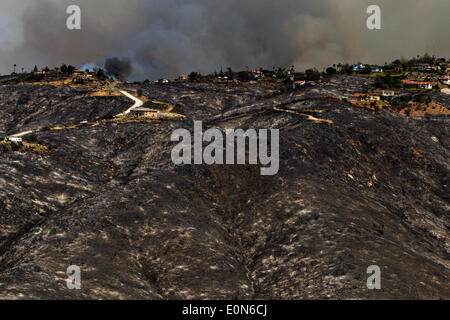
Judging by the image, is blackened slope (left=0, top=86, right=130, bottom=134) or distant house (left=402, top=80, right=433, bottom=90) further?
distant house (left=402, top=80, right=433, bottom=90)

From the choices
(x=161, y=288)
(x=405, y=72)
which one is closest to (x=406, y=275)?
(x=161, y=288)

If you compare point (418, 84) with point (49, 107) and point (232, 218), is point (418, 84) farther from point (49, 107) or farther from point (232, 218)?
point (49, 107)

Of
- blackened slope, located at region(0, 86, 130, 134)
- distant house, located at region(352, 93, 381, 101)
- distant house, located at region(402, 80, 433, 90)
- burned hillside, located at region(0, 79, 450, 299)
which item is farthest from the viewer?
distant house, located at region(402, 80, 433, 90)

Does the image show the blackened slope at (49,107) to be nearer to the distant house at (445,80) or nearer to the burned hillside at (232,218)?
the burned hillside at (232,218)

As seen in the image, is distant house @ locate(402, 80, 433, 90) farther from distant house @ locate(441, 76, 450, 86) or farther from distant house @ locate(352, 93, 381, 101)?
distant house @ locate(352, 93, 381, 101)

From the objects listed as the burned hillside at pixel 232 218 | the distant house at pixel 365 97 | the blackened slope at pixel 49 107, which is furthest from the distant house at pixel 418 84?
the blackened slope at pixel 49 107

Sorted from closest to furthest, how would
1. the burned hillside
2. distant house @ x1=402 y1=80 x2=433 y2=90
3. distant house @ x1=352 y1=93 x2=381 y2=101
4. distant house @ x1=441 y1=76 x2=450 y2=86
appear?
the burned hillside
distant house @ x1=352 y1=93 x2=381 y2=101
distant house @ x1=402 y1=80 x2=433 y2=90
distant house @ x1=441 y1=76 x2=450 y2=86

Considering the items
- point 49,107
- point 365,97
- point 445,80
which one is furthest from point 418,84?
point 49,107

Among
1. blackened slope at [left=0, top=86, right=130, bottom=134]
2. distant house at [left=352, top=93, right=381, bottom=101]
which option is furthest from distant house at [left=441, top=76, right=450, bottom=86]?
blackened slope at [left=0, top=86, right=130, bottom=134]

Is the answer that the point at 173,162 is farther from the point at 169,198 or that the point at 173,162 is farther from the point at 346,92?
the point at 346,92

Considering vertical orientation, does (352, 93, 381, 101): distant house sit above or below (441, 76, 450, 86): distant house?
below
